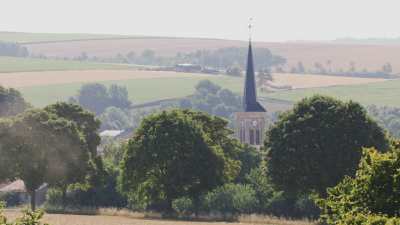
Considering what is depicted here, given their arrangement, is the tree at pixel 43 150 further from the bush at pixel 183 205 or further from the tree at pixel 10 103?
the tree at pixel 10 103

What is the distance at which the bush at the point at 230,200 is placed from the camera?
8980 centimetres

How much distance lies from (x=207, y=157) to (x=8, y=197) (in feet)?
72.3

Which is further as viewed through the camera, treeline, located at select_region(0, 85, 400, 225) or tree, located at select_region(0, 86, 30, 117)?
tree, located at select_region(0, 86, 30, 117)

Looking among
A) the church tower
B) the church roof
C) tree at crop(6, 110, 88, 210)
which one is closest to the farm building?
tree at crop(6, 110, 88, 210)

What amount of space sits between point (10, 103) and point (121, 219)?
165ft

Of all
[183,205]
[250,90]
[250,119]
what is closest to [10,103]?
[183,205]

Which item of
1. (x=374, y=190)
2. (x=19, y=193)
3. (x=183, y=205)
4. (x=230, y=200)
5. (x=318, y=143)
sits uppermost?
(x=374, y=190)

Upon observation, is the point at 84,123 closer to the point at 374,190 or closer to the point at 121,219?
the point at 121,219

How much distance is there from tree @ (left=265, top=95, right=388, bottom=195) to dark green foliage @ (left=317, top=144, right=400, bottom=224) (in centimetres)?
4333

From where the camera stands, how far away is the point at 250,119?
177 m

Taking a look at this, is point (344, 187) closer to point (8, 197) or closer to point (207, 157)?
point (207, 157)

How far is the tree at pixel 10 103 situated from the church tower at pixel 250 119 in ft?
184

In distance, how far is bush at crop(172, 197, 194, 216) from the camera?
9015cm

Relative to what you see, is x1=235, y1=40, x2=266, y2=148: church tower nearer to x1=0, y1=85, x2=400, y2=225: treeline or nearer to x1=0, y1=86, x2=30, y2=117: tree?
x1=0, y1=86, x2=30, y2=117: tree
